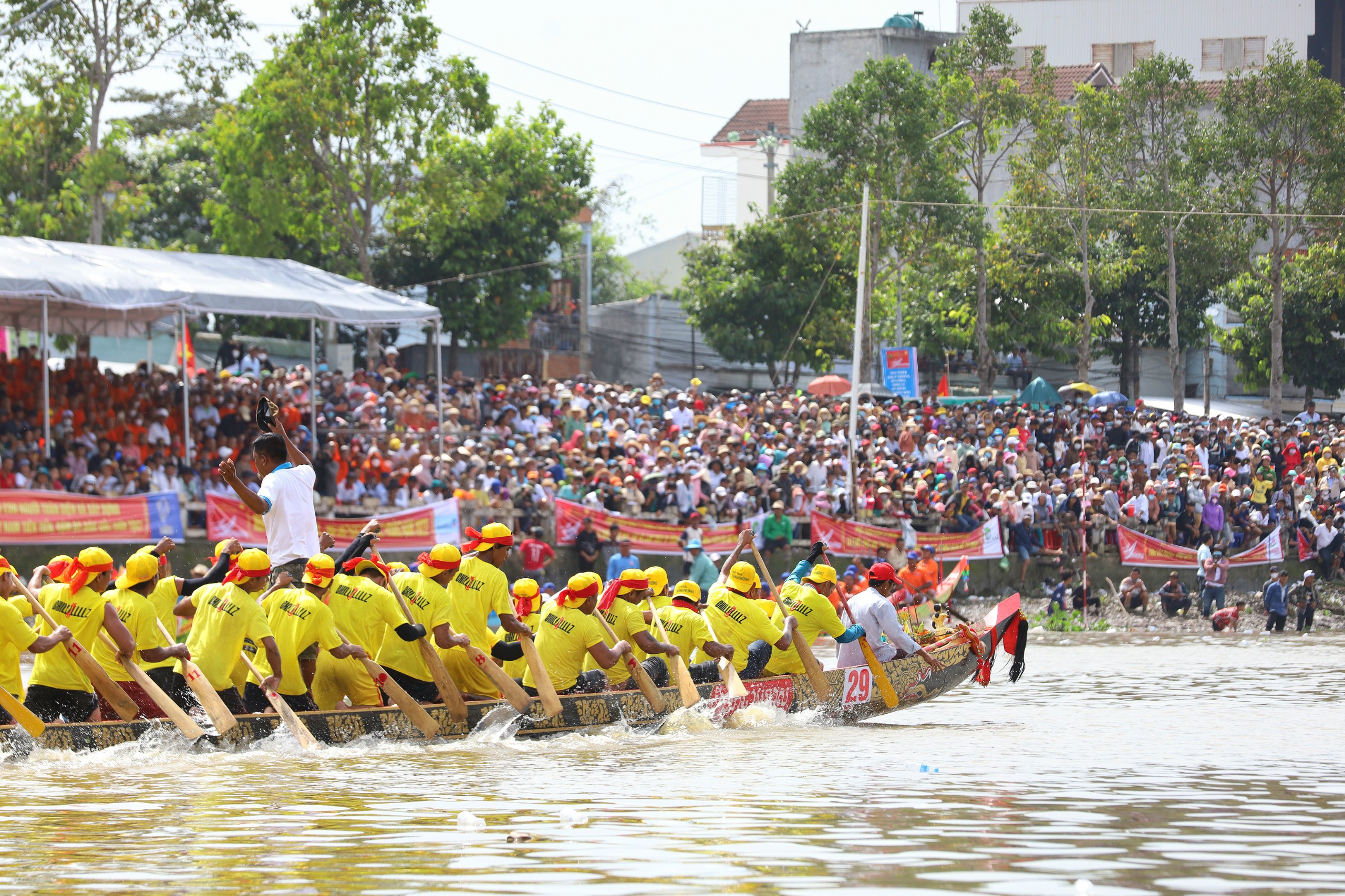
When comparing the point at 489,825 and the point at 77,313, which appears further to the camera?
the point at 77,313

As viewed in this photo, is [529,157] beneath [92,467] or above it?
above

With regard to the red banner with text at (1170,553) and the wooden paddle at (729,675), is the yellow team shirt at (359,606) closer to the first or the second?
the wooden paddle at (729,675)

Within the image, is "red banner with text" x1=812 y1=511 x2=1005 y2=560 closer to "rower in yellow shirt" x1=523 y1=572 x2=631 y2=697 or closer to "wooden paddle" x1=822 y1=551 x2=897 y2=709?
"wooden paddle" x1=822 y1=551 x2=897 y2=709

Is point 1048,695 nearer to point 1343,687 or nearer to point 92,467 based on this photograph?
point 1343,687

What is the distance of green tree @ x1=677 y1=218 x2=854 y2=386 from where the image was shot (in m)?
42.6

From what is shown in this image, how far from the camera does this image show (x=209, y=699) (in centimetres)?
1043

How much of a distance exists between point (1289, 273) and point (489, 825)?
37483 millimetres

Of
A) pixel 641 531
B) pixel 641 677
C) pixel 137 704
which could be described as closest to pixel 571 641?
pixel 641 677

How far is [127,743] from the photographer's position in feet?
33.8

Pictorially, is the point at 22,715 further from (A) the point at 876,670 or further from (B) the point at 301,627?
(A) the point at 876,670

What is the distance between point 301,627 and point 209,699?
0.76m

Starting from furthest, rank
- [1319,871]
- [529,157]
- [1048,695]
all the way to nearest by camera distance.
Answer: [529,157], [1048,695], [1319,871]

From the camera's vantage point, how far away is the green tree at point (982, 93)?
3641cm

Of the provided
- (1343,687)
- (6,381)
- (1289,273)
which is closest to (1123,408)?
(1289,273)
